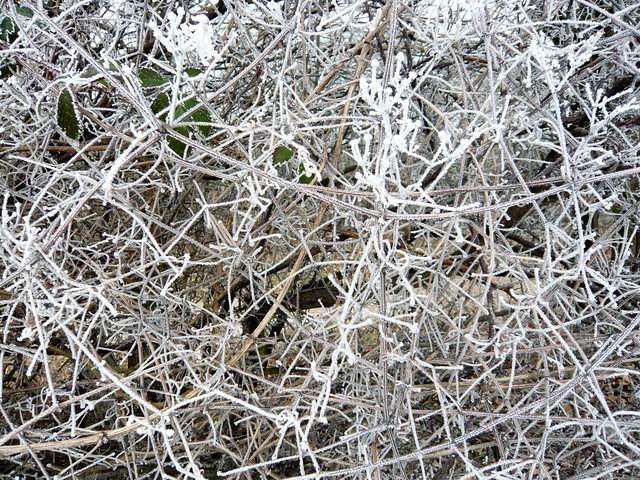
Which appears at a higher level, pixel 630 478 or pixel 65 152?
pixel 65 152

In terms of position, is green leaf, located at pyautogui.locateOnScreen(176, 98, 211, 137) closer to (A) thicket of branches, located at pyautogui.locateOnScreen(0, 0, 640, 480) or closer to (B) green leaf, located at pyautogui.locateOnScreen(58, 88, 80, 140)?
(A) thicket of branches, located at pyautogui.locateOnScreen(0, 0, 640, 480)

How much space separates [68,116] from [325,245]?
533 mm

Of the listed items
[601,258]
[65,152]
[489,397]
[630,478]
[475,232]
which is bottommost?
[630,478]

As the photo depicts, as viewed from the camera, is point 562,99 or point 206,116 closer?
A: point 206,116

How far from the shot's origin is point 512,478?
86 centimetres

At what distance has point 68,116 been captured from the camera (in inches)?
39.8

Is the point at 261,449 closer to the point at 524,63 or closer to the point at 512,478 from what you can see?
the point at 512,478

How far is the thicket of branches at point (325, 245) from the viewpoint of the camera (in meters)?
0.90

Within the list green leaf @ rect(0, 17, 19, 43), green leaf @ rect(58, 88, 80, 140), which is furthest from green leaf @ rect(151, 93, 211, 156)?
green leaf @ rect(0, 17, 19, 43)

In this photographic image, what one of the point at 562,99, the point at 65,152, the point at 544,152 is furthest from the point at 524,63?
the point at 65,152

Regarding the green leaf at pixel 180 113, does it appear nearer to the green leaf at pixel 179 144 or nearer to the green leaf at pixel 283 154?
the green leaf at pixel 179 144

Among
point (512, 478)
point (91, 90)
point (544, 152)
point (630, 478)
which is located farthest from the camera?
point (544, 152)

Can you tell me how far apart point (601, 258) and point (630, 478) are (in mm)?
404

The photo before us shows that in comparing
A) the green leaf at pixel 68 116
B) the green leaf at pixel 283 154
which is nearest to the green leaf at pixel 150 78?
the green leaf at pixel 68 116
